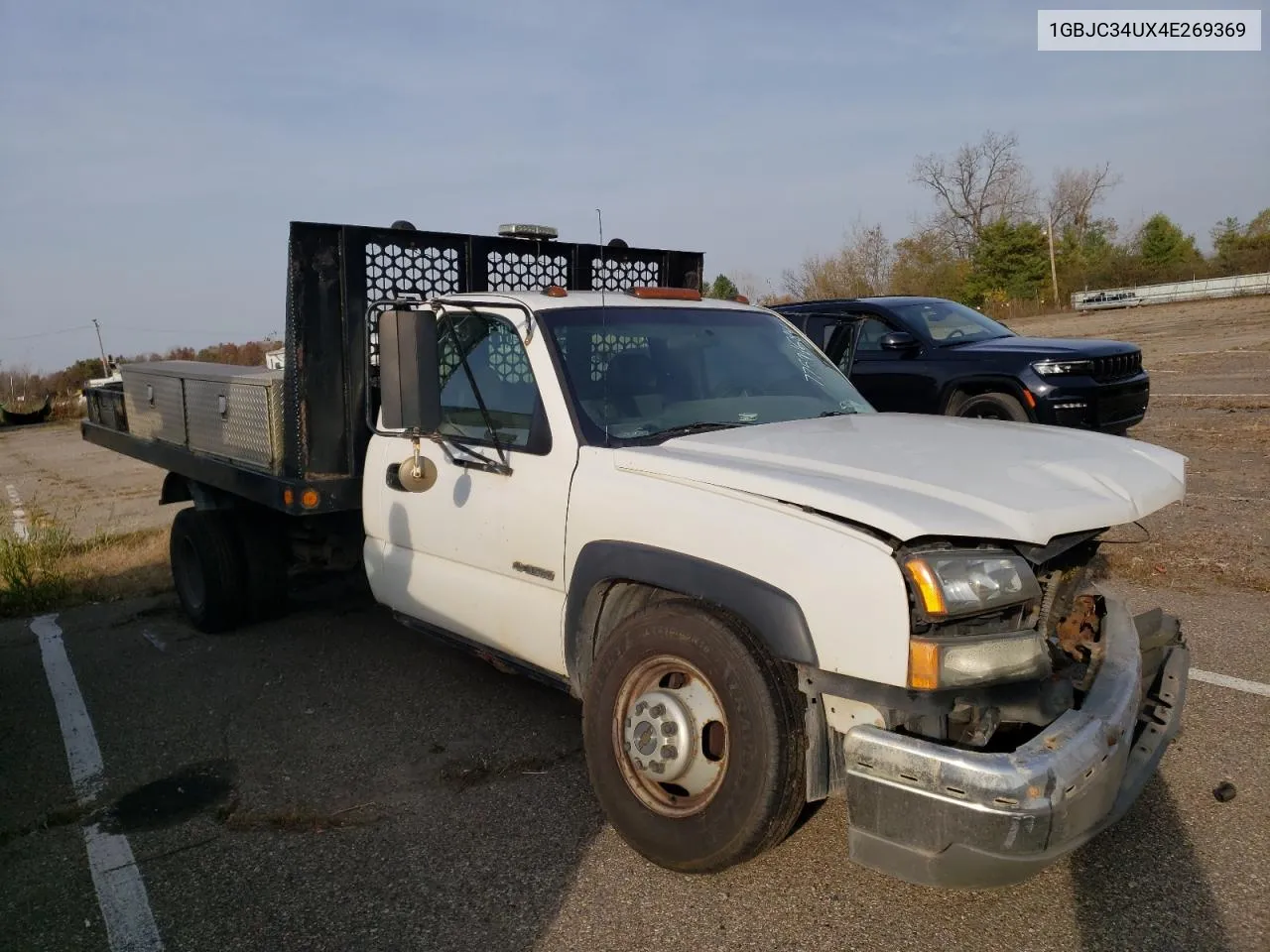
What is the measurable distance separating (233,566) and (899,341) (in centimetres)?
620

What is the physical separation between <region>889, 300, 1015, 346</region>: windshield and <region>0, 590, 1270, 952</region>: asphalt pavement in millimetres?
4822

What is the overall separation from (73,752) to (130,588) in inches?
142

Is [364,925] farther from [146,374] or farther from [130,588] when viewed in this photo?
[130,588]

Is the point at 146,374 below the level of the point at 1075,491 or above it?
above

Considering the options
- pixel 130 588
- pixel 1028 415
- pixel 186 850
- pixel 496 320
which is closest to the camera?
pixel 186 850

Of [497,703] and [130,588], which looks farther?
[130,588]

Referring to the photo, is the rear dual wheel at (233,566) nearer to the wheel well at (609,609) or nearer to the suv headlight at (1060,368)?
the wheel well at (609,609)

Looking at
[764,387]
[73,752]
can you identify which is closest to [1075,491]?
[764,387]

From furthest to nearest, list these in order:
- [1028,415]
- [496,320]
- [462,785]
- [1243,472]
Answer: [1243,472] < [1028,415] < [496,320] < [462,785]

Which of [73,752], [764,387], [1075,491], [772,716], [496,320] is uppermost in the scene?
[496,320]

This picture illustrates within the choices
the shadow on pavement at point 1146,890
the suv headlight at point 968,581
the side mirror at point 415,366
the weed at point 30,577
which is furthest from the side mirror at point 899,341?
the weed at point 30,577

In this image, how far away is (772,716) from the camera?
281 centimetres

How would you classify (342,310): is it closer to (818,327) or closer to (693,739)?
(693,739)

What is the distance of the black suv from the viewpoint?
8820mm
